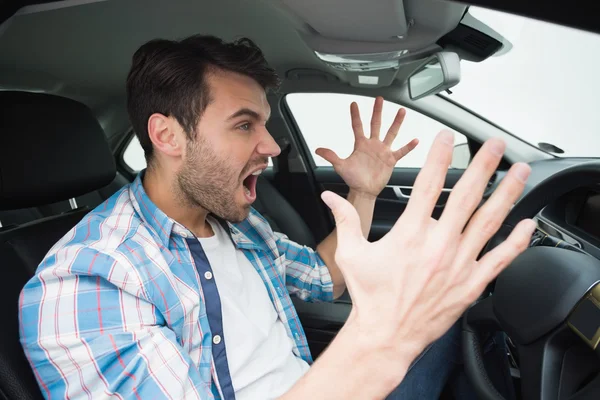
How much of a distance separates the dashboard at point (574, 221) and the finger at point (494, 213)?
82 cm

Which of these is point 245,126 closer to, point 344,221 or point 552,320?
point 344,221

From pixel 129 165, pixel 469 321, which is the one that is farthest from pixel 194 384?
pixel 129 165

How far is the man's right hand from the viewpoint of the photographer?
2.01 feet

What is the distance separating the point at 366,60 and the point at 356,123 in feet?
0.84

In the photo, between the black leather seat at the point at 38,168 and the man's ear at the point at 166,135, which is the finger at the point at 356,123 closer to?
the man's ear at the point at 166,135

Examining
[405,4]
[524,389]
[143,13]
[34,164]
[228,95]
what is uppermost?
[405,4]

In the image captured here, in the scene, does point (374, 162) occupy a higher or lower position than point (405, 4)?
lower

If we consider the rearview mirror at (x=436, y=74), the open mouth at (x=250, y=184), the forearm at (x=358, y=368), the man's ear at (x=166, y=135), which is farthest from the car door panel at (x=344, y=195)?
the forearm at (x=358, y=368)

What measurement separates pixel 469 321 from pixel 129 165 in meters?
2.73

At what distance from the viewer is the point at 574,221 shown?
1468 millimetres

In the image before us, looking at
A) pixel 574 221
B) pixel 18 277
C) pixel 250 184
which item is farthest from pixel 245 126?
pixel 574 221

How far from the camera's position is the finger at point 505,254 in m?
0.62

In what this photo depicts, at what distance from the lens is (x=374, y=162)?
155 cm

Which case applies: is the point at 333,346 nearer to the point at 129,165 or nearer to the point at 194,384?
the point at 194,384
